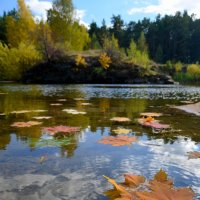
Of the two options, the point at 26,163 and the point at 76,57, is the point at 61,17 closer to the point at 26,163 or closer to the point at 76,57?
the point at 76,57

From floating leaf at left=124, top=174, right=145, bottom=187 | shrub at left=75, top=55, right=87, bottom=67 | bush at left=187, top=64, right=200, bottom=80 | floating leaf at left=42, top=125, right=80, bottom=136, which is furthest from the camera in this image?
bush at left=187, top=64, right=200, bottom=80

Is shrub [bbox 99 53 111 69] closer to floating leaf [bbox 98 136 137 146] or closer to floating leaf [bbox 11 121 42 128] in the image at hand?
floating leaf [bbox 11 121 42 128]

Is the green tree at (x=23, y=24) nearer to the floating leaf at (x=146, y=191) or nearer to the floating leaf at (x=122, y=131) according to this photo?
the floating leaf at (x=122, y=131)

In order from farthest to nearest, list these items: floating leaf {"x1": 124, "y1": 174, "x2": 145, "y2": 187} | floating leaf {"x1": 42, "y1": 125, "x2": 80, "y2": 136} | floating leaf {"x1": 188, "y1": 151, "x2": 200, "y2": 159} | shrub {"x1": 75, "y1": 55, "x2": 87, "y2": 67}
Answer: shrub {"x1": 75, "y1": 55, "x2": 87, "y2": 67} < floating leaf {"x1": 42, "y1": 125, "x2": 80, "y2": 136} < floating leaf {"x1": 188, "y1": 151, "x2": 200, "y2": 159} < floating leaf {"x1": 124, "y1": 174, "x2": 145, "y2": 187}

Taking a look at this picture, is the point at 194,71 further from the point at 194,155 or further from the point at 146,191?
the point at 146,191

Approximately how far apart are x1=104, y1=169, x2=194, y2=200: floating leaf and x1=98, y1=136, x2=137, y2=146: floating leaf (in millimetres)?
1280

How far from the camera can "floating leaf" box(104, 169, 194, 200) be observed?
1.54m

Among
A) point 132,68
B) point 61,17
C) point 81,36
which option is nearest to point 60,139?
point 132,68

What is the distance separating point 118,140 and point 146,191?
170 centimetres

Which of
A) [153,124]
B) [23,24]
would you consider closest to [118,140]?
[153,124]

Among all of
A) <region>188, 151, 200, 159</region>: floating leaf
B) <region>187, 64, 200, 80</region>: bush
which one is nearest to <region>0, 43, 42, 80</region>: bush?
<region>187, 64, 200, 80</region>: bush

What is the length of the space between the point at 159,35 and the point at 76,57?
1651 inches

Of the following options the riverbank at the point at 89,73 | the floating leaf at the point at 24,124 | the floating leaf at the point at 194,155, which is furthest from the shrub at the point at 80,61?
the floating leaf at the point at 194,155

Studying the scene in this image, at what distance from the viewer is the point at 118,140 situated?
342 centimetres
